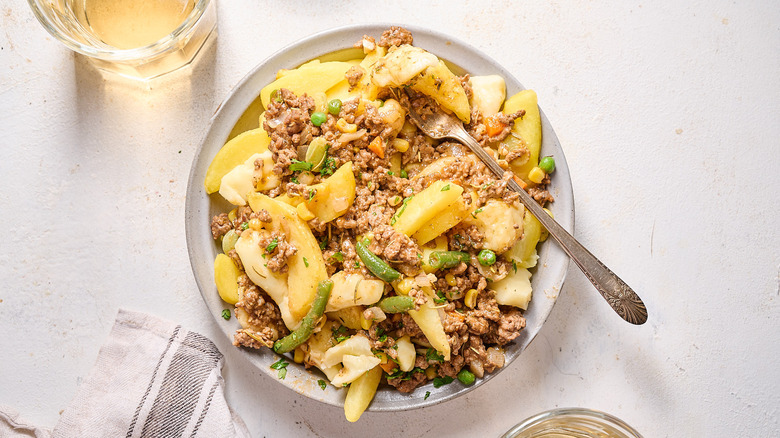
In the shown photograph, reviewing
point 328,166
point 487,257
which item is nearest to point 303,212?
point 328,166

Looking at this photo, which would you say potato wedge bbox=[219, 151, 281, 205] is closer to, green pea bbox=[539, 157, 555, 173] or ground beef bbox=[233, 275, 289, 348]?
ground beef bbox=[233, 275, 289, 348]

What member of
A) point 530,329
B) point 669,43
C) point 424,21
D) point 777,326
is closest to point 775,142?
point 669,43

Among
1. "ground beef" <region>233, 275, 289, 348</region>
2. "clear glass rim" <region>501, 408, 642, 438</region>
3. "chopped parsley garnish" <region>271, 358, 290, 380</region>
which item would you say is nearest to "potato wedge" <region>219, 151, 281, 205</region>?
"ground beef" <region>233, 275, 289, 348</region>

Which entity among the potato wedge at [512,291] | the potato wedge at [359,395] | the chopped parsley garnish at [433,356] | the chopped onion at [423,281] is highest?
the chopped onion at [423,281]

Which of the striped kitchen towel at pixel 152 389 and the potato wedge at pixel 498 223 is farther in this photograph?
the striped kitchen towel at pixel 152 389

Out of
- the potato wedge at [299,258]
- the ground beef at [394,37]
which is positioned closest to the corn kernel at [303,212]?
the potato wedge at [299,258]

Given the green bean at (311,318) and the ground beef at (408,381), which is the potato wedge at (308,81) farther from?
the ground beef at (408,381)
